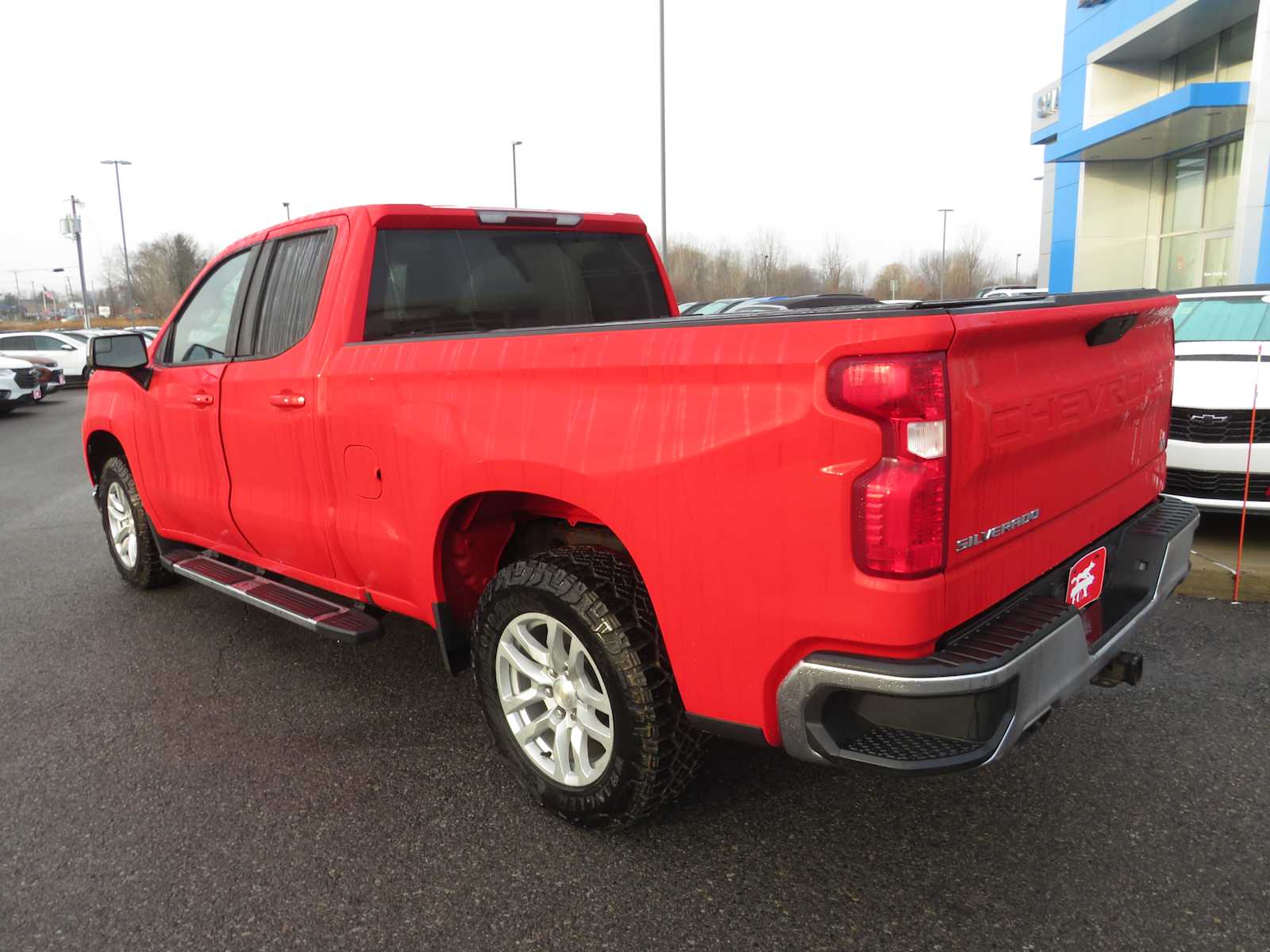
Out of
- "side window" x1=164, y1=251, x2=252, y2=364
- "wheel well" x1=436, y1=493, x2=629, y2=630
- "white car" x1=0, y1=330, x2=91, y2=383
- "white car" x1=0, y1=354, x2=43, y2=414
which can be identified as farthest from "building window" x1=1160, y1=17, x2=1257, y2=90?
"white car" x1=0, y1=330, x2=91, y2=383

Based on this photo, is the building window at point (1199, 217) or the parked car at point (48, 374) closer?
the building window at point (1199, 217)

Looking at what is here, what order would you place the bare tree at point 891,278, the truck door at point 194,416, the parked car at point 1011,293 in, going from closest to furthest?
the parked car at point 1011,293, the truck door at point 194,416, the bare tree at point 891,278

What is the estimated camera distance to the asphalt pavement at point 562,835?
8.18ft

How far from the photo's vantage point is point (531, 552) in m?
3.41

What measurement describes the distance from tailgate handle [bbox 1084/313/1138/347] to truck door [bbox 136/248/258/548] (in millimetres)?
3407

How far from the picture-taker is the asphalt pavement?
249 centimetres

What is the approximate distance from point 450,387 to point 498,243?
1.24 meters

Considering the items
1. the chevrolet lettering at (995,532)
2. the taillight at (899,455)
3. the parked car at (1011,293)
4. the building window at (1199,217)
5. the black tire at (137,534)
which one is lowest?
the black tire at (137,534)

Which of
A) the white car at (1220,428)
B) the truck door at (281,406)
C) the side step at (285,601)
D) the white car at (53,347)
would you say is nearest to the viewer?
the side step at (285,601)

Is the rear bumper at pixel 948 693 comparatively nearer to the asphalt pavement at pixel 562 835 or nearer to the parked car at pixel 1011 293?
the asphalt pavement at pixel 562 835

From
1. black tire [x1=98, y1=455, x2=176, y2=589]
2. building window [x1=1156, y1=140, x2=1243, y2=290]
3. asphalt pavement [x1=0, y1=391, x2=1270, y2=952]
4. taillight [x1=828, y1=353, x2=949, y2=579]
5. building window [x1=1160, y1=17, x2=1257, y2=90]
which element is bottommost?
asphalt pavement [x1=0, y1=391, x2=1270, y2=952]

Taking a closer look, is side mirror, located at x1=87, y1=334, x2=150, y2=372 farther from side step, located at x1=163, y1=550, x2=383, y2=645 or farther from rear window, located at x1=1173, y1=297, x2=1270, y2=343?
rear window, located at x1=1173, y1=297, x2=1270, y2=343

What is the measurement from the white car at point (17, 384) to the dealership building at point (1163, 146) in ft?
73.6

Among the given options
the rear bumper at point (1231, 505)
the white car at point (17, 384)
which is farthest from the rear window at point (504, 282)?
the white car at point (17, 384)
